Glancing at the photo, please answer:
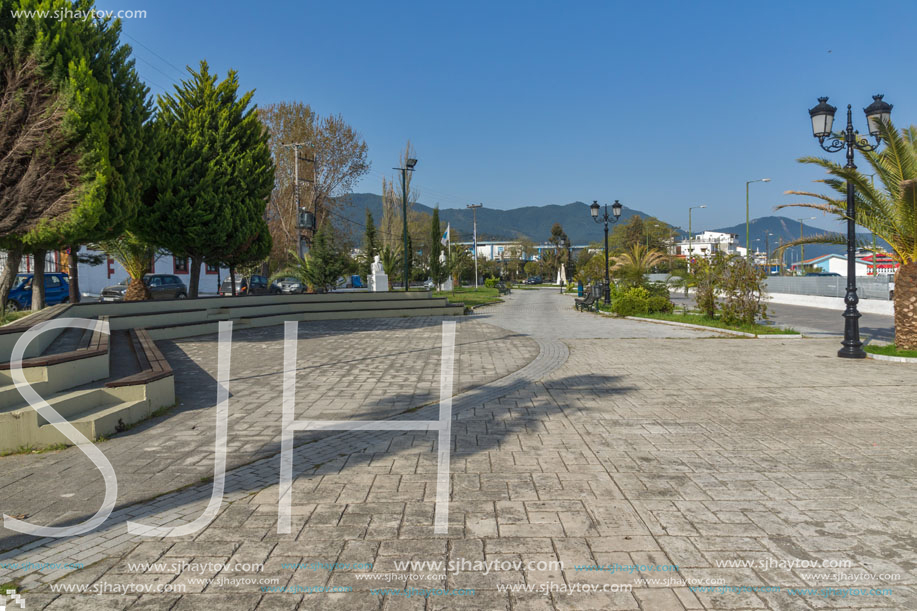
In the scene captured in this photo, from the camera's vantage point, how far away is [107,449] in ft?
16.5

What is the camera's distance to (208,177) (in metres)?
16.0

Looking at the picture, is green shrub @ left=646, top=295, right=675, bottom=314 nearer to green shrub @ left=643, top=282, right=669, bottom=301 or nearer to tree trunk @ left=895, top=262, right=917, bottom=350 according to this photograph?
green shrub @ left=643, top=282, right=669, bottom=301

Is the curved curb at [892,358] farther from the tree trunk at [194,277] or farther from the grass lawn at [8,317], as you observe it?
the tree trunk at [194,277]

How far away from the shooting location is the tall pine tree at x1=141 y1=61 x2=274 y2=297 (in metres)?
15.8

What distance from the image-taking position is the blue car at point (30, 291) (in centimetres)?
1897

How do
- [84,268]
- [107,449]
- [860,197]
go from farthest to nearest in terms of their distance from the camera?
[84,268], [860,197], [107,449]

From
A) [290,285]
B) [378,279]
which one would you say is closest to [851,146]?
[378,279]

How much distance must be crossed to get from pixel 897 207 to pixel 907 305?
197 cm

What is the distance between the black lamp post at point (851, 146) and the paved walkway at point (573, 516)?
4.70 meters

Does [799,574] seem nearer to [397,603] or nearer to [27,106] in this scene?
[397,603]

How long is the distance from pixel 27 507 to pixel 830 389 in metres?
9.34

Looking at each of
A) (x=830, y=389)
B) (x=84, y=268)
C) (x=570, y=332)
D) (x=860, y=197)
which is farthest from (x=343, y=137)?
(x=830, y=389)

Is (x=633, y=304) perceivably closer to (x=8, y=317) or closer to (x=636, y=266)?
(x=636, y=266)

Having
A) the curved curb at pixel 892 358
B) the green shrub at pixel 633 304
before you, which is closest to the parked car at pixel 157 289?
the green shrub at pixel 633 304
